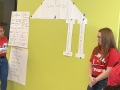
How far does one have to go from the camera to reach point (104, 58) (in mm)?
1304

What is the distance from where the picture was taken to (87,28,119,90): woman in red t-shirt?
4.09ft

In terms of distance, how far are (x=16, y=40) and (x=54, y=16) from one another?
0.86 meters

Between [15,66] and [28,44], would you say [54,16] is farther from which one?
[15,66]

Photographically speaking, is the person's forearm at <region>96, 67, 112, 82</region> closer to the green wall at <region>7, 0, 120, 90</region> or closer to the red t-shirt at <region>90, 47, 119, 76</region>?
the red t-shirt at <region>90, 47, 119, 76</region>

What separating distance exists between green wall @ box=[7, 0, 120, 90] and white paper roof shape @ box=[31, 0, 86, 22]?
64 mm

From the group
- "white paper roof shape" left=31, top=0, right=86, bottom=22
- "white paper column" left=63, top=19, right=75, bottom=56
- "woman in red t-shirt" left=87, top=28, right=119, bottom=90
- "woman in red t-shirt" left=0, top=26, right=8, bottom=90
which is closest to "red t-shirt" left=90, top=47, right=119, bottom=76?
"woman in red t-shirt" left=87, top=28, right=119, bottom=90

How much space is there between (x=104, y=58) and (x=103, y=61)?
32mm

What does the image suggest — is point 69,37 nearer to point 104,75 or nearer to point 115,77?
point 104,75

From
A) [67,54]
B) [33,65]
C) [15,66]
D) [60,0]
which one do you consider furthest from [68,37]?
[15,66]

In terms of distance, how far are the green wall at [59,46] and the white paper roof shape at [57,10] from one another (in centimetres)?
6

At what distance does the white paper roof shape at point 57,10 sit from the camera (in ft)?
5.59

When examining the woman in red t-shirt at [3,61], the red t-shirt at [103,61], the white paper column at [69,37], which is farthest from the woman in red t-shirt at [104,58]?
the woman in red t-shirt at [3,61]

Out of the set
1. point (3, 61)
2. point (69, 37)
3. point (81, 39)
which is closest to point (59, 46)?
point (69, 37)

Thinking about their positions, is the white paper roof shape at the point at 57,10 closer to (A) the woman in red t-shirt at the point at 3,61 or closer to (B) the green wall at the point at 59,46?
(B) the green wall at the point at 59,46
